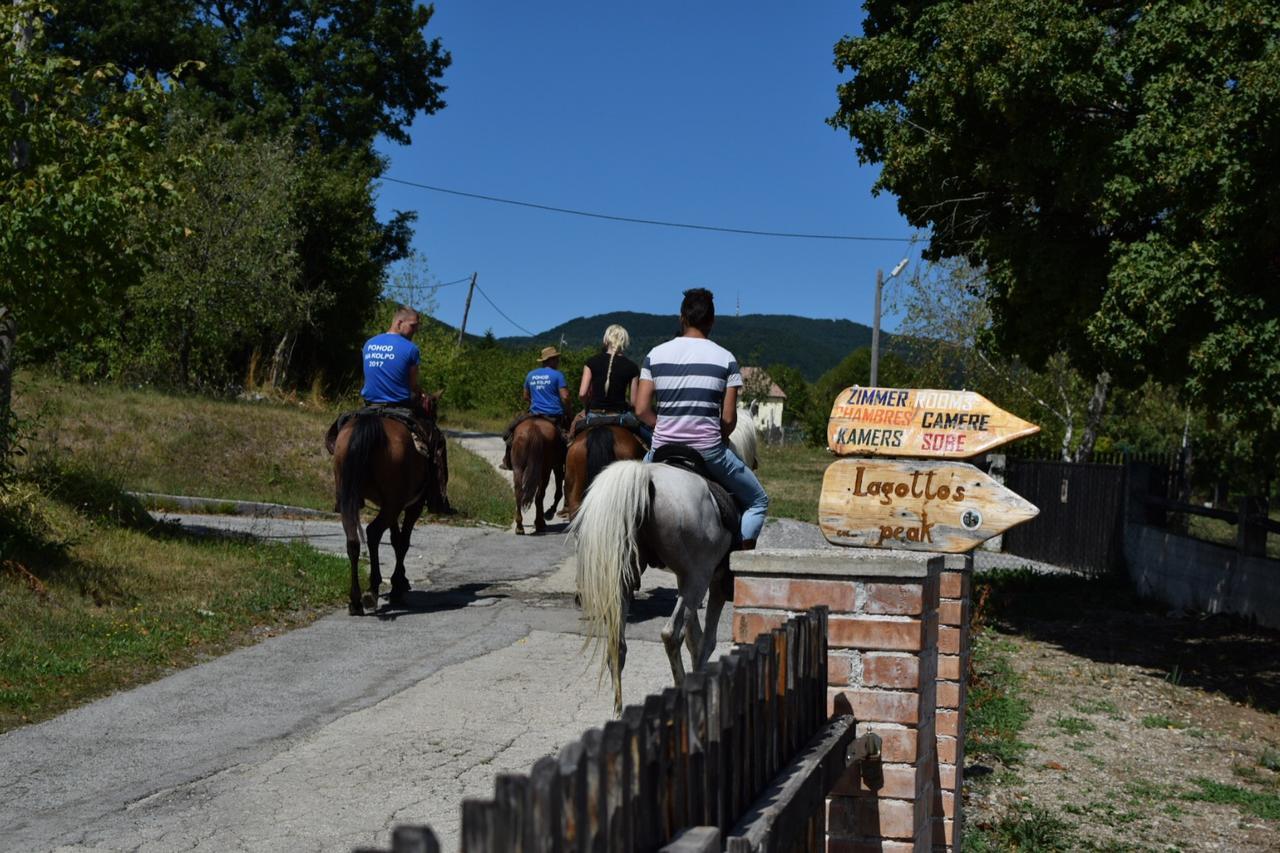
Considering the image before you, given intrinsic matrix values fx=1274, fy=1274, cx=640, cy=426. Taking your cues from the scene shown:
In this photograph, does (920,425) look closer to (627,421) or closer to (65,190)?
(627,421)

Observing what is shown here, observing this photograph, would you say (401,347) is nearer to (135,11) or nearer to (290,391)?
(290,391)

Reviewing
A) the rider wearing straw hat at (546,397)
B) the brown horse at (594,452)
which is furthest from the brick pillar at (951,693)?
the rider wearing straw hat at (546,397)

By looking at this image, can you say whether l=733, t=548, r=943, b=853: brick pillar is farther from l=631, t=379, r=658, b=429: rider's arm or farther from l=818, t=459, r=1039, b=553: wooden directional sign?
l=631, t=379, r=658, b=429: rider's arm

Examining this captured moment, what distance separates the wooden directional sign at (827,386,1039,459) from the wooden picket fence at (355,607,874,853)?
1770 mm

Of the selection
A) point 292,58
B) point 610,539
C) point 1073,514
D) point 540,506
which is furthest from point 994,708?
point 292,58

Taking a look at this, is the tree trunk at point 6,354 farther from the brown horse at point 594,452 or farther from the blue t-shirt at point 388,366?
the brown horse at point 594,452

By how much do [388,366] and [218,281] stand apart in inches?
715

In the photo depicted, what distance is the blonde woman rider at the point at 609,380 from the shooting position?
12445 mm

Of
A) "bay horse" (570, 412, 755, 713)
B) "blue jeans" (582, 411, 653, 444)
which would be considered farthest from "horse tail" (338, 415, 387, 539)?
"bay horse" (570, 412, 755, 713)

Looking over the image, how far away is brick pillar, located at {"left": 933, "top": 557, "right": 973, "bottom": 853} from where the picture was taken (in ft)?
18.2

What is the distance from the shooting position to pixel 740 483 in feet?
27.4

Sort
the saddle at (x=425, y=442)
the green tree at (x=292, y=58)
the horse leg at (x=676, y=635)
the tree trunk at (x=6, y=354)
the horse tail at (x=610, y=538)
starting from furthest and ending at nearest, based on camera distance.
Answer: the green tree at (x=292, y=58), the tree trunk at (x=6, y=354), the saddle at (x=425, y=442), the horse leg at (x=676, y=635), the horse tail at (x=610, y=538)

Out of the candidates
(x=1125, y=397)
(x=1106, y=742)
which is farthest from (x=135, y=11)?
(x=1106, y=742)

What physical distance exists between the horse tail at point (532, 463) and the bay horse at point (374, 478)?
5.05m
